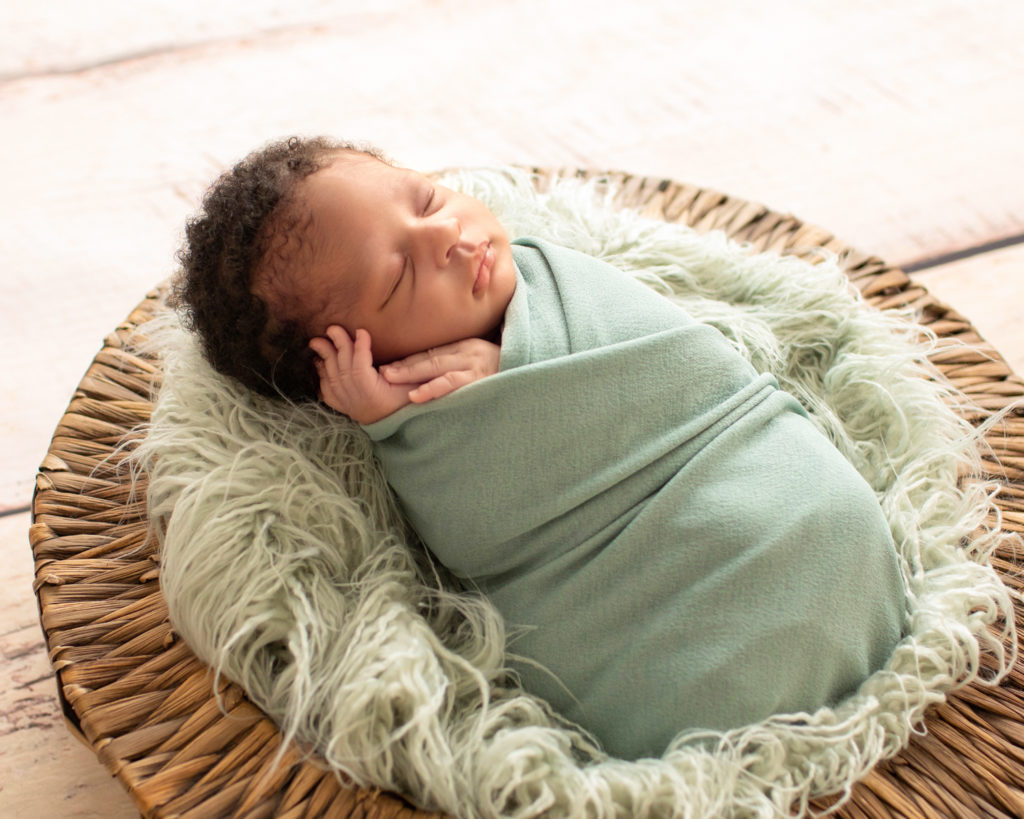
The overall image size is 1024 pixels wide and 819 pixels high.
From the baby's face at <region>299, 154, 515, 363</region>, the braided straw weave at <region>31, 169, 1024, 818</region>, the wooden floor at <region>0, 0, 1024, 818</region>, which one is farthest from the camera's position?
the wooden floor at <region>0, 0, 1024, 818</region>

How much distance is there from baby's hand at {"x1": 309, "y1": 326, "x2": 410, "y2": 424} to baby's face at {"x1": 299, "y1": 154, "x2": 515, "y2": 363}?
1cm

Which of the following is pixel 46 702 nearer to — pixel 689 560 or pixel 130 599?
pixel 130 599

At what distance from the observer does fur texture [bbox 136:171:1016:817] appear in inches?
33.0

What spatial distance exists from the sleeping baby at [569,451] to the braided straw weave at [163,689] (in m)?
0.11

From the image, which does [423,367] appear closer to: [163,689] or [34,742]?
[163,689]

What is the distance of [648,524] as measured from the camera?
96cm

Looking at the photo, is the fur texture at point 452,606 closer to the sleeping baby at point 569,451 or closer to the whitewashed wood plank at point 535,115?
the sleeping baby at point 569,451

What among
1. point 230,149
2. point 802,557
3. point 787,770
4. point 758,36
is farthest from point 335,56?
point 787,770

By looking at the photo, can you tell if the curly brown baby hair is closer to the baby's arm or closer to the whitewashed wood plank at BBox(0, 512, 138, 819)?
the baby's arm

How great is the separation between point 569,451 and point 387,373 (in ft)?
0.64

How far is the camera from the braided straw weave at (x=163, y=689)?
838 millimetres

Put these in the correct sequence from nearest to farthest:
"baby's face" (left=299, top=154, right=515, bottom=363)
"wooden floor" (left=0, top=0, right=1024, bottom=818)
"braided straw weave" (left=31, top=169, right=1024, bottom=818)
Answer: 1. "braided straw weave" (left=31, top=169, right=1024, bottom=818)
2. "baby's face" (left=299, top=154, right=515, bottom=363)
3. "wooden floor" (left=0, top=0, right=1024, bottom=818)

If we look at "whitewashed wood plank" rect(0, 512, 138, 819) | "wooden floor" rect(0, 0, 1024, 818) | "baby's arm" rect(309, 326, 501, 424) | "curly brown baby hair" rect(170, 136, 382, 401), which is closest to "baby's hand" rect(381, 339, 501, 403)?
"baby's arm" rect(309, 326, 501, 424)

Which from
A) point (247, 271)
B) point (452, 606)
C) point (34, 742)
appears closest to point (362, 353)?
point (247, 271)
